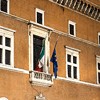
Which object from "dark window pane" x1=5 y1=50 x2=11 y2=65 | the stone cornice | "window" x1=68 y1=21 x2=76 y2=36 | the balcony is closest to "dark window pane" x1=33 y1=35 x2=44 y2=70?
the balcony

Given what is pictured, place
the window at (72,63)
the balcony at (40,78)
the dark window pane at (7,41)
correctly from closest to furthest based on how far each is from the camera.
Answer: the dark window pane at (7,41) < the balcony at (40,78) < the window at (72,63)

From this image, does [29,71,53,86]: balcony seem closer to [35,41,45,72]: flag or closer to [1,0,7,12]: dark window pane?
[35,41,45,72]: flag

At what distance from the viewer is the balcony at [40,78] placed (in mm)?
21406

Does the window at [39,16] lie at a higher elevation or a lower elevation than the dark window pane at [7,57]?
higher

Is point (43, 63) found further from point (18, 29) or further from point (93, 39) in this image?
point (93, 39)

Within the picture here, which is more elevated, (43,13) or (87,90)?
(43,13)

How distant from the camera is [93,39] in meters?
27.2

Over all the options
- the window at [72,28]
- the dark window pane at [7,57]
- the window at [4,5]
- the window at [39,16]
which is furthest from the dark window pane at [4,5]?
the window at [72,28]

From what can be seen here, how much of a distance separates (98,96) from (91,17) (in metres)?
4.73

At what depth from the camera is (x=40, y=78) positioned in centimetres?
2188

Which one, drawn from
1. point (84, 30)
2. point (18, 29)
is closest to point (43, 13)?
point (18, 29)

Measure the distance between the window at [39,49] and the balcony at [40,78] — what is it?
0.89 ft

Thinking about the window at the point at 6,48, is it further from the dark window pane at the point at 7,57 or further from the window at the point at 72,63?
the window at the point at 72,63

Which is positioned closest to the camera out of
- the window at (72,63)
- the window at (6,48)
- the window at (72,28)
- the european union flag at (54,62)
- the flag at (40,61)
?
the window at (6,48)
